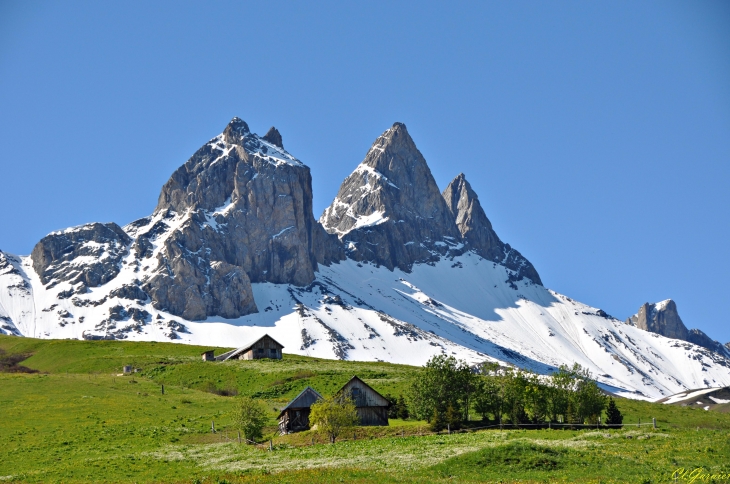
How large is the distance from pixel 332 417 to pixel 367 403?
1072 centimetres

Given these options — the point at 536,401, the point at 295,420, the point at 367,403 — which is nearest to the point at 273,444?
the point at 295,420

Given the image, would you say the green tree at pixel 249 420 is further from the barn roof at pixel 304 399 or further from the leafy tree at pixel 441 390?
the leafy tree at pixel 441 390

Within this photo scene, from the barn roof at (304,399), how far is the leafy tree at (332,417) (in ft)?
14.9

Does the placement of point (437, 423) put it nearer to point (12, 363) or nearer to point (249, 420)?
point (249, 420)

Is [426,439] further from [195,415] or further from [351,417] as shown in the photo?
[195,415]

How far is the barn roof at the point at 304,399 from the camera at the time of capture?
7250 cm

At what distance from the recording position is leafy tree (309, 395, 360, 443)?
64875mm

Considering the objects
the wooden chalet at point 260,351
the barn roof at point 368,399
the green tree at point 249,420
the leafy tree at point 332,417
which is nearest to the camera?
the leafy tree at point 332,417

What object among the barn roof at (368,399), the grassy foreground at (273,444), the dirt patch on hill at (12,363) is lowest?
the grassy foreground at (273,444)

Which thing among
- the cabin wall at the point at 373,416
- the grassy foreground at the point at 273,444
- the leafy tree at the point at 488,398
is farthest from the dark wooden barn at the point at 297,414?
the leafy tree at the point at 488,398

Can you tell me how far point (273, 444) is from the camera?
63.8 m

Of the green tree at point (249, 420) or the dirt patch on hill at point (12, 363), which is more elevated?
the dirt patch on hill at point (12, 363)

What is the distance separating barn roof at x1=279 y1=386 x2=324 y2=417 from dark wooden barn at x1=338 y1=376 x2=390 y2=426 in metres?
2.74

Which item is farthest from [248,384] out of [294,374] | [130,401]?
[130,401]
